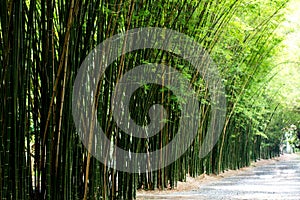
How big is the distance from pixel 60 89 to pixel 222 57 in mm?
5435

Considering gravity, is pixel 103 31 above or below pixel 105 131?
above

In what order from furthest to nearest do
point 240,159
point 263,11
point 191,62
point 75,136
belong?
point 240,159 < point 263,11 < point 191,62 < point 75,136

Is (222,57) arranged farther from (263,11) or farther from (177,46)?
(177,46)

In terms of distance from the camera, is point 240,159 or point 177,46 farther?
point 240,159

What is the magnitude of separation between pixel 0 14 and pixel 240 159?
11.5 m

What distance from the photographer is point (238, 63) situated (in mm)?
9180

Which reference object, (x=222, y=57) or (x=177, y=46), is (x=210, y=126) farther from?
(x=177, y=46)

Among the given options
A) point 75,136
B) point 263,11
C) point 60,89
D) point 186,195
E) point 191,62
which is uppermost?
point 263,11

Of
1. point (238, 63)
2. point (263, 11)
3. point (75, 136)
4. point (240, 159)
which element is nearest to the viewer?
point (75, 136)

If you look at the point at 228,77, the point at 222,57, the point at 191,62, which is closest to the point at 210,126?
the point at 228,77

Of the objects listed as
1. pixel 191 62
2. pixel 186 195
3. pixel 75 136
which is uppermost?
pixel 191 62

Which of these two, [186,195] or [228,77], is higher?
[228,77]

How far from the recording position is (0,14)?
2719mm

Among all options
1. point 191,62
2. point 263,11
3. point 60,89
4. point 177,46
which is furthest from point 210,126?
point 60,89
